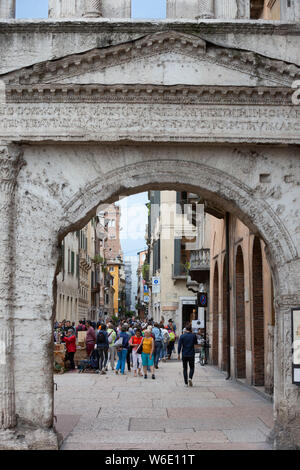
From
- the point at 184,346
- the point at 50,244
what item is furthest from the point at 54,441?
the point at 184,346

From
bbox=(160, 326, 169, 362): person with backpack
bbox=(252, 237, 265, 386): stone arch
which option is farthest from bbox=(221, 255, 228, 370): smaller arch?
bbox=(160, 326, 169, 362): person with backpack

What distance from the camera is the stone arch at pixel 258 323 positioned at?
1648 centimetres

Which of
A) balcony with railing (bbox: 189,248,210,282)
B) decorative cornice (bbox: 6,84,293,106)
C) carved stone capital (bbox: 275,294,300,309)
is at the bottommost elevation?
carved stone capital (bbox: 275,294,300,309)

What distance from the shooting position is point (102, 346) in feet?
67.5

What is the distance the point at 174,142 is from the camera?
1073 centimetres

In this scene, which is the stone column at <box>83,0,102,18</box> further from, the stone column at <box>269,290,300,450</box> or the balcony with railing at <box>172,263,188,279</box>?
the balcony with railing at <box>172,263,188,279</box>

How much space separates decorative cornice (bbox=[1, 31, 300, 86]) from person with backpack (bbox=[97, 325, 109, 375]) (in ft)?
36.2

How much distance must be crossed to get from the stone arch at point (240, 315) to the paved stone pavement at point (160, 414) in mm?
604

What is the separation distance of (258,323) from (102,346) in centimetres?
600

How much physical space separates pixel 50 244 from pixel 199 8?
16.6ft

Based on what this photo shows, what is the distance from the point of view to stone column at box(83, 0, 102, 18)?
38.1 ft

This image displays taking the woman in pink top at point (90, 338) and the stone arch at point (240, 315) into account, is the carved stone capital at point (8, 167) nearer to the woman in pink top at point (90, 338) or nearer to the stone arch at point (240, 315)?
the stone arch at point (240, 315)

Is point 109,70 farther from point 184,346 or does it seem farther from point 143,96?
point 184,346
